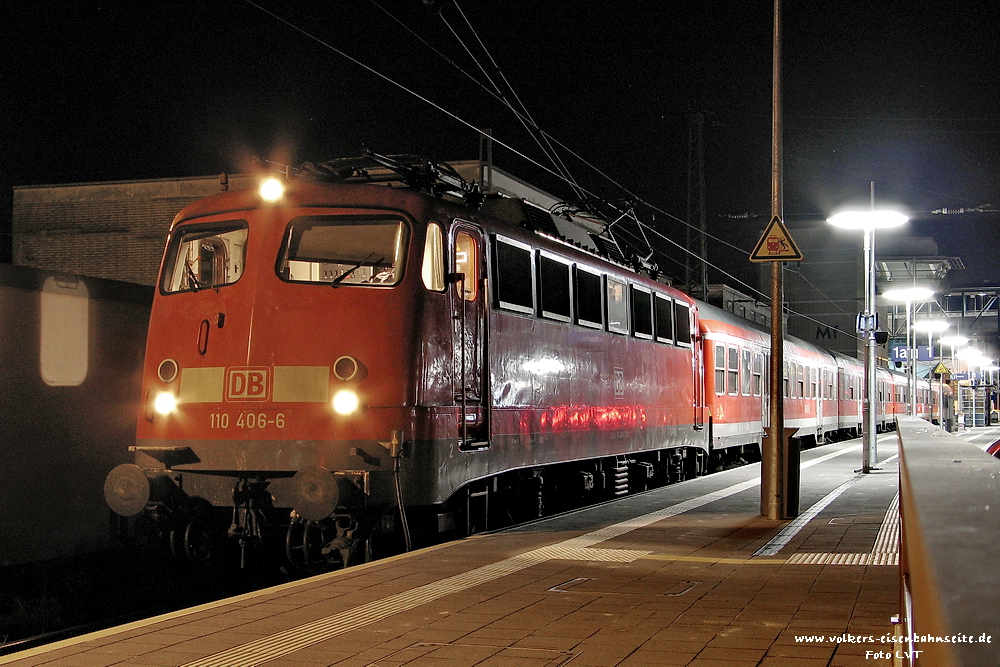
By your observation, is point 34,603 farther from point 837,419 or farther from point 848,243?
point 848,243

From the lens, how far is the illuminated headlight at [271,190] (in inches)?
381

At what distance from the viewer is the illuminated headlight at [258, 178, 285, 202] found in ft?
31.7

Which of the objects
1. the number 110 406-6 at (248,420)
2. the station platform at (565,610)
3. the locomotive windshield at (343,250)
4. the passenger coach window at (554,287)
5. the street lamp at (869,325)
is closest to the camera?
the station platform at (565,610)

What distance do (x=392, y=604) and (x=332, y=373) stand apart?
2.76 metres

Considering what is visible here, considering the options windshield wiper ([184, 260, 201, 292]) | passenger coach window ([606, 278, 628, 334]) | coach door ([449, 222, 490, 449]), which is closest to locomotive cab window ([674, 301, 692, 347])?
passenger coach window ([606, 278, 628, 334])

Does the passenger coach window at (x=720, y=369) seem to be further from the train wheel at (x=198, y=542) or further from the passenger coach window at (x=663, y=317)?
the train wheel at (x=198, y=542)

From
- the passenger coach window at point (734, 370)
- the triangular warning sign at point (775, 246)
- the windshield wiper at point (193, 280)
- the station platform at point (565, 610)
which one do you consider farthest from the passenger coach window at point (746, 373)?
the windshield wiper at point (193, 280)

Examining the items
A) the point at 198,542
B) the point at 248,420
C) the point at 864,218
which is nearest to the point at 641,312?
the point at 864,218

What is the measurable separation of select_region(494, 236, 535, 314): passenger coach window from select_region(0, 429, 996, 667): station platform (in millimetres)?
2383

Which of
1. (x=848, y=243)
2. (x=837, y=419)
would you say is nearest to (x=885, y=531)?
(x=837, y=419)

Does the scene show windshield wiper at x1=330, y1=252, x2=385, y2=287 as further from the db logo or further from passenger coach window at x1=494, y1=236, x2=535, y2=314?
passenger coach window at x1=494, y1=236, x2=535, y2=314

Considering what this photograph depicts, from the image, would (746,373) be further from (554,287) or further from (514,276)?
(514,276)

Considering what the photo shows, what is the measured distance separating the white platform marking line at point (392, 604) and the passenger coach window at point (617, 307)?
11.3ft

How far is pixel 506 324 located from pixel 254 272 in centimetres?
261
